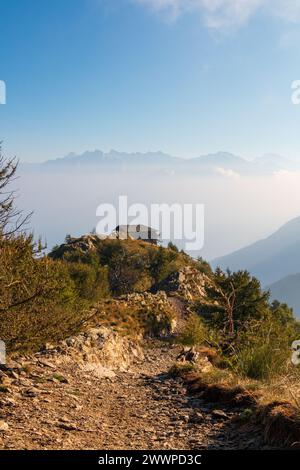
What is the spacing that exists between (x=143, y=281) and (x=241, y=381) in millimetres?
56578

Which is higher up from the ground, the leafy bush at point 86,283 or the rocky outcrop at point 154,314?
the leafy bush at point 86,283

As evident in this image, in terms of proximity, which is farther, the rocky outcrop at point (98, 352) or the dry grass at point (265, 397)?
the rocky outcrop at point (98, 352)

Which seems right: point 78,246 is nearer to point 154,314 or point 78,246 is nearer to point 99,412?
point 154,314

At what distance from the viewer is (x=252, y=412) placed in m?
8.62

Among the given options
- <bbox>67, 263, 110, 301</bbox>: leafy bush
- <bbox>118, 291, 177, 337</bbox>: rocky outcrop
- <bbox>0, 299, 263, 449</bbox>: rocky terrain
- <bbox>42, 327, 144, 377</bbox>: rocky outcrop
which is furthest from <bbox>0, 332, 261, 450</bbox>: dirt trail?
<bbox>67, 263, 110, 301</bbox>: leafy bush

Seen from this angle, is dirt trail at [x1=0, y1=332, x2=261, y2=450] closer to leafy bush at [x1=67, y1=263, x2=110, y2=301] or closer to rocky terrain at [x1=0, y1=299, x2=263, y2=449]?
rocky terrain at [x1=0, y1=299, x2=263, y2=449]

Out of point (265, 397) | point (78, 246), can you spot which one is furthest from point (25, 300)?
point (78, 246)

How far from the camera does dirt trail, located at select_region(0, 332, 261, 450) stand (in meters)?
7.46

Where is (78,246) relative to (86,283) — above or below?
above

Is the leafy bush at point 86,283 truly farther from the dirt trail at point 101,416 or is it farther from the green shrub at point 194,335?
the dirt trail at point 101,416

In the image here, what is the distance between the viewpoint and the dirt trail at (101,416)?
24.5ft

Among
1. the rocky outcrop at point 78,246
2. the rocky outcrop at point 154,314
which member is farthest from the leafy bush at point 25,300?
the rocky outcrop at point 78,246

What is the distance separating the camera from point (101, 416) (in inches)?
382
